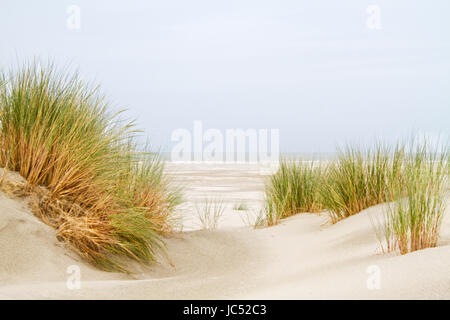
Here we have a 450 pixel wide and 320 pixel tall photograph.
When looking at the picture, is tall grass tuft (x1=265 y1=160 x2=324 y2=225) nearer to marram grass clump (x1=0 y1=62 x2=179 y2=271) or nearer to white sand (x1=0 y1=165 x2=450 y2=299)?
white sand (x1=0 y1=165 x2=450 y2=299)

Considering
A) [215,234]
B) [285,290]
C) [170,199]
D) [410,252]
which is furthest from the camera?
[215,234]

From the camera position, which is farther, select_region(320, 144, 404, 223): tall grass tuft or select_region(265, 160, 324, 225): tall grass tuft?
select_region(265, 160, 324, 225): tall grass tuft

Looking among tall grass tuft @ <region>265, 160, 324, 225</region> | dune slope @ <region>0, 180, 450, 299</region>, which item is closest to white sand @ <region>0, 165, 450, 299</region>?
dune slope @ <region>0, 180, 450, 299</region>

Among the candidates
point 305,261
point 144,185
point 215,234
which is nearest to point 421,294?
point 305,261

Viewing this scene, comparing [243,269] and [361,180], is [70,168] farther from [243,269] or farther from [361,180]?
[361,180]

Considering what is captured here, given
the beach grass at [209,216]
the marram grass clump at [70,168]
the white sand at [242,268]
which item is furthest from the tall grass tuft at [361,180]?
the marram grass clump at [70,168]

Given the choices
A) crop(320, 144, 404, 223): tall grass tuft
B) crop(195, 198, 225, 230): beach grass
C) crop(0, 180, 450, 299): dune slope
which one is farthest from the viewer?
crop(195, 198, 225, 230): beach grass

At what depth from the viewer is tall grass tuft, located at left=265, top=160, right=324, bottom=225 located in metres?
5.84

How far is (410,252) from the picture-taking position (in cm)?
270

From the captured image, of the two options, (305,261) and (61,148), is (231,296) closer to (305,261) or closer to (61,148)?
(305,261)

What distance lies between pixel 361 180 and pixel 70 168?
301cm

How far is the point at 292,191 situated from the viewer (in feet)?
19.7

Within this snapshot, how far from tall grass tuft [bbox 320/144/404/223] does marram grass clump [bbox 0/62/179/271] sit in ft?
7.44
